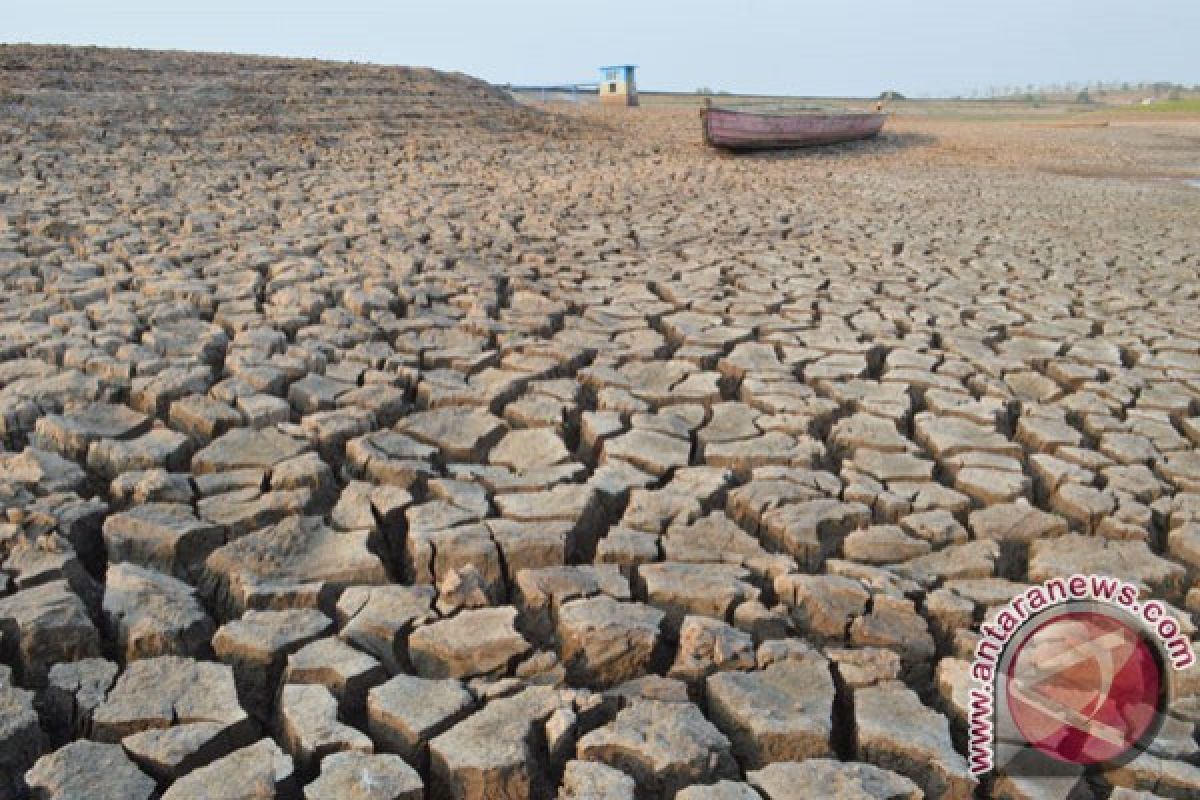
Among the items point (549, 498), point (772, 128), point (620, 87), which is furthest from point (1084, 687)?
point (620, 87)

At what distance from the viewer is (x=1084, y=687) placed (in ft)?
5.40

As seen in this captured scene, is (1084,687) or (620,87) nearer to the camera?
(1084,687)

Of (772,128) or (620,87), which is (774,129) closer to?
(772,128)

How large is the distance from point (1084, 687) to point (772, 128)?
37.1 ft

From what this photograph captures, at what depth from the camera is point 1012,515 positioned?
2.29 m

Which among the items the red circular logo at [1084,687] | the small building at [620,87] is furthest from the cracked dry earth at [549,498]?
the small building at [620,87]

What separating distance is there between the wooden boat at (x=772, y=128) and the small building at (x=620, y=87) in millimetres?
7404

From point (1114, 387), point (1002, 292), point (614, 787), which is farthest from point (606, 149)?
point (614, 787)

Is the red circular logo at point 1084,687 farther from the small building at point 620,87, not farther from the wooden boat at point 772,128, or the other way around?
the small building at point 620,87

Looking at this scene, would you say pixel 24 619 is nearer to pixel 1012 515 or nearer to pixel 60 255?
pixel 1012 515

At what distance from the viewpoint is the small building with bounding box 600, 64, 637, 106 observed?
20594mm

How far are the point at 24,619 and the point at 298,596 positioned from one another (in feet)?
1.49

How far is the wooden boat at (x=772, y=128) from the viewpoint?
456 inches

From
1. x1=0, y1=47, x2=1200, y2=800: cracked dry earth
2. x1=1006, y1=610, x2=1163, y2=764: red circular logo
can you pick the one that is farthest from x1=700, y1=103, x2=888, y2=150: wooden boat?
x1=1006, y1=610, x2=1163, y2=764: red circular logo
